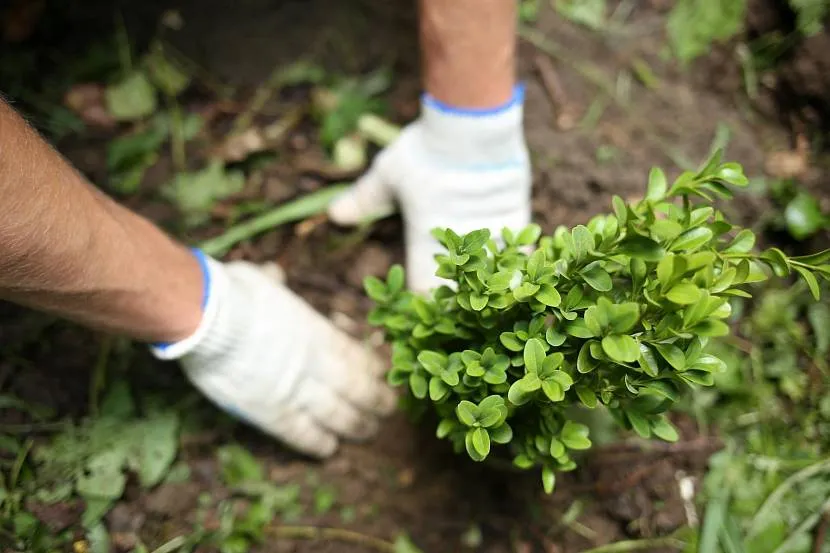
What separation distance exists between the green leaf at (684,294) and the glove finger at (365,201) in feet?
3.00

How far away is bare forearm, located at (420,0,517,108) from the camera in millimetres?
1350

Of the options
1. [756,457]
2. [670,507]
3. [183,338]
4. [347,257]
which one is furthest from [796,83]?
[183,338]

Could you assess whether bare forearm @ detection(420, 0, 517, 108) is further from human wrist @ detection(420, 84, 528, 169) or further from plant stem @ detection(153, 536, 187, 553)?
plant stem @ detection(153, 536, 187, 553)

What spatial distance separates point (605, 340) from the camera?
722 millimetres

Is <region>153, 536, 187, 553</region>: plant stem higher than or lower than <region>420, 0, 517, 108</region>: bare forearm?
lower

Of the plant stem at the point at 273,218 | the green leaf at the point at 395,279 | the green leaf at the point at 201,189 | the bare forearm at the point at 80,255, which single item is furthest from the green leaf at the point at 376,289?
the green leaf at the point at 201,189

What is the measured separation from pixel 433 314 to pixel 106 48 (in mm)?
1362

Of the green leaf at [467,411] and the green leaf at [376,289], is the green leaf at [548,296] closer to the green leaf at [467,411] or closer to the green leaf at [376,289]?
the green leaf at [467,411]

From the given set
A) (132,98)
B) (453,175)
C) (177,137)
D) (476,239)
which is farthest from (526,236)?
(132,98)

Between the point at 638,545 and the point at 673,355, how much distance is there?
0.70m

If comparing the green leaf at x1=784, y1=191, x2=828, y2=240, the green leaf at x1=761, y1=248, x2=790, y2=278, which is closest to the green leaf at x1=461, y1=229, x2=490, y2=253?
the green leaf at x1=761, y1=248, x2=790, y2=278

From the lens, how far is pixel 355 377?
139cm

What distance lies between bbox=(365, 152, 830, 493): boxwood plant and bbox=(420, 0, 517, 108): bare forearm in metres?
0.56

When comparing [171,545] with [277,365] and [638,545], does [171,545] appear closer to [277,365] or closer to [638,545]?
[277,365]
